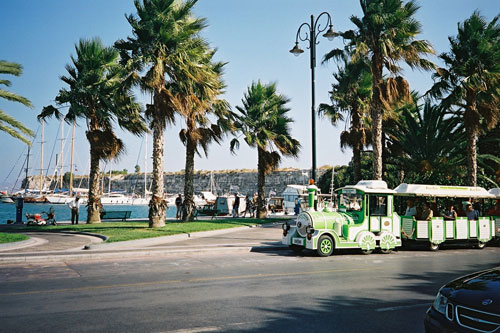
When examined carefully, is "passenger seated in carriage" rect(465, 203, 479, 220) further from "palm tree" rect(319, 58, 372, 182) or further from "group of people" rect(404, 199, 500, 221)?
"palm tree" rect(319, 58, 372, 182)

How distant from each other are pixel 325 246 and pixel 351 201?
6.65ft

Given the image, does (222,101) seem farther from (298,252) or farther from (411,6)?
(298,252)

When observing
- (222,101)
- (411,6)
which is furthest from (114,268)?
(411,6)

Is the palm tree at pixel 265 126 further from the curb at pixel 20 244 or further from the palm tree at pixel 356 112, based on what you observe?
the curb at pixel 20 244

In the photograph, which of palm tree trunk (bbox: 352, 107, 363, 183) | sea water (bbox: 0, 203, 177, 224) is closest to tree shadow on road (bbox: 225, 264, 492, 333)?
palm tree trunk (bbox: 352, 107, 363, 183)

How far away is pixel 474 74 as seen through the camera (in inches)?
924

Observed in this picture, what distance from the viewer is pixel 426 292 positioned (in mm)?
8273

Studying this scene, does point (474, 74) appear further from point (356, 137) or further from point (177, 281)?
point (177, 281)

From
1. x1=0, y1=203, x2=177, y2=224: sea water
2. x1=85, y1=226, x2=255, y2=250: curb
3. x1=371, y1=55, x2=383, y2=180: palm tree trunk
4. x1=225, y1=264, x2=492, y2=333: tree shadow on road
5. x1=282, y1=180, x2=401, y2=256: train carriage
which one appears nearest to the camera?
x1=225, y1=264, x2=492, y2=333: tree shadow on road

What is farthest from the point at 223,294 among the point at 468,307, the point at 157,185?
the point at 157,185

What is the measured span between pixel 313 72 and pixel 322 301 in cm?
1148

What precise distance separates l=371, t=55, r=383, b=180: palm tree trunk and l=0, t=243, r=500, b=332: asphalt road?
384 inches

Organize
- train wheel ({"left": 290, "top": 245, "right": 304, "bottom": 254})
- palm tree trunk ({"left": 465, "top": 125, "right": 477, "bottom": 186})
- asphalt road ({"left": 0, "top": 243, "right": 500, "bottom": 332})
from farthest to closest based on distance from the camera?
palm tree trunk ({"left": 465, "top": 125, "right": 477, "bottom": 186}) → train wheel ({"left": 290, "top": 245, "right": 304, "bottom": 254}) → asphalt road ({"left": 0, "top": 243, "right": 500, "bottom": 332})

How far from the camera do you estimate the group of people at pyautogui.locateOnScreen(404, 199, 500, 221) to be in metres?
16.4
